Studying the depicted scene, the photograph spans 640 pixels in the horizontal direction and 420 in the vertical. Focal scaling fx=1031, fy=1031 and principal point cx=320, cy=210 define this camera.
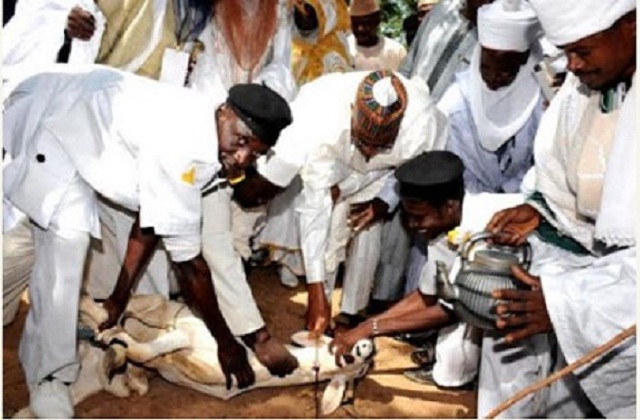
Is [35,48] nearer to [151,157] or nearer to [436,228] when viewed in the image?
[151,157]

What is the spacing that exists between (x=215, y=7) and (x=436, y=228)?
219 cm

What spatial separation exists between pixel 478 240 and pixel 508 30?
1.50m

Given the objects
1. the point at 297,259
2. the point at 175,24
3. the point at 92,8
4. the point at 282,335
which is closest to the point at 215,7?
the point at 175,24

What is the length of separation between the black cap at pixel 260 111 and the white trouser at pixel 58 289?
0.78m

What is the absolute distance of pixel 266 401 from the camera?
15.2ft

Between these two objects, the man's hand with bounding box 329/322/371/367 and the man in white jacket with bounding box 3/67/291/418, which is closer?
the man in white jacket with bounding box 3/67/291/418

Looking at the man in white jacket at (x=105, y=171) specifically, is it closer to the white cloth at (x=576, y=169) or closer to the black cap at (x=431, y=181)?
the black cap at (x=431, y=181)

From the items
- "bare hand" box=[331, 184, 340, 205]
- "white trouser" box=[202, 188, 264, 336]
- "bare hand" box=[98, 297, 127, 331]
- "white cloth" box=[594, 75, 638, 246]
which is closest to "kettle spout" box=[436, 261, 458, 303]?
"white cloth" box=[594, 75, 638, 246]

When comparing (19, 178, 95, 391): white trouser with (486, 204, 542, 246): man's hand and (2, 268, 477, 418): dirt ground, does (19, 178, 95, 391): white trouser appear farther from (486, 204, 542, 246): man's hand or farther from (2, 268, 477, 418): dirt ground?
(486, 204, 542, 246): man's hand

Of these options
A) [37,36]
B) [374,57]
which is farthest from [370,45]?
[37,36]

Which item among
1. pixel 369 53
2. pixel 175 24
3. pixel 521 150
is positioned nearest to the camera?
pixel 521 150

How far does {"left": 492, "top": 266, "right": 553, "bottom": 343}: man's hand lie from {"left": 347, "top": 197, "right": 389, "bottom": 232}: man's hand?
6.10 feet

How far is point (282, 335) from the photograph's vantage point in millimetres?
5359

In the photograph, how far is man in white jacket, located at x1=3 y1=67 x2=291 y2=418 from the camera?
408cm
